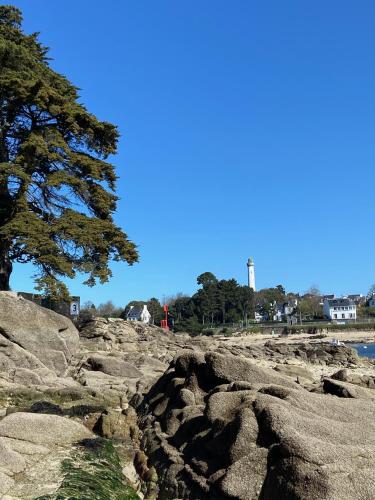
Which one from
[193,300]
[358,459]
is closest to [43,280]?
[358,459]

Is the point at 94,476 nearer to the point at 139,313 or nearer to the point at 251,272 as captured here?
the point at 139,313

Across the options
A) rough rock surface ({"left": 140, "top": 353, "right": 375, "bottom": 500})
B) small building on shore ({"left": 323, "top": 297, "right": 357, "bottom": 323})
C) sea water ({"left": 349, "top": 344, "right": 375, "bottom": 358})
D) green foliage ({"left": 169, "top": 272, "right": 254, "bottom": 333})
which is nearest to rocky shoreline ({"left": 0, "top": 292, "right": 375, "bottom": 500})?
rough rock surface ({"left": 140, "top": 353, "right": 375, "bottom": 500})

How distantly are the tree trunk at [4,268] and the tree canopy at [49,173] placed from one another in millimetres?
36

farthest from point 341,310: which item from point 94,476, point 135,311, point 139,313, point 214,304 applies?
point 94,476

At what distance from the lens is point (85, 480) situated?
249 inches

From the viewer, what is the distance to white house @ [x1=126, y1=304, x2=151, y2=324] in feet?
356

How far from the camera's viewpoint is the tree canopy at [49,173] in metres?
19.4

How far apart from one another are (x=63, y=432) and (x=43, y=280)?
11.3 m

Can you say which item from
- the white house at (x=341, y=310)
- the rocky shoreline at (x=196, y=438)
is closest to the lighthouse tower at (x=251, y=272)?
the white house at (x=341, y=310)

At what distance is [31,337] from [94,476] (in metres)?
10.5

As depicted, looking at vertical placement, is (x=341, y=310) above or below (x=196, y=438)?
above

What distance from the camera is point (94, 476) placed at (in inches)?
257

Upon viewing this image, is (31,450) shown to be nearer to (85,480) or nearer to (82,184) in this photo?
(85,480)

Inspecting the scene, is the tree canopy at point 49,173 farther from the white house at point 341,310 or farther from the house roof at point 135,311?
the white house at point 341,310
